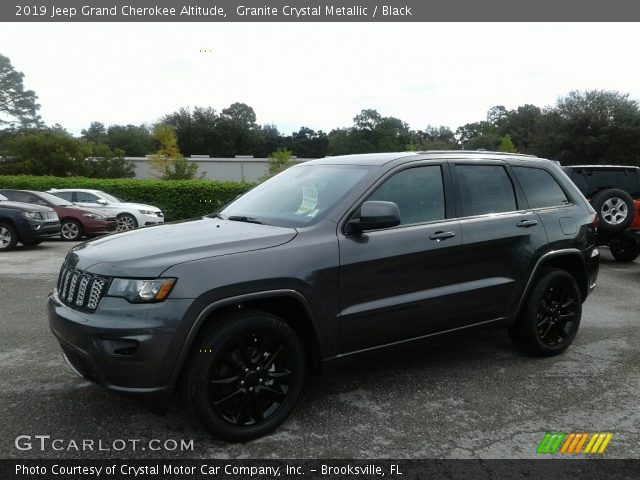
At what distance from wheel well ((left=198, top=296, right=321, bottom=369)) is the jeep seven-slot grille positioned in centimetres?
80

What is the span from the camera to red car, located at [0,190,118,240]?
1460 cm

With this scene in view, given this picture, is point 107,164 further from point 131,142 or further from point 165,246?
point 131,142

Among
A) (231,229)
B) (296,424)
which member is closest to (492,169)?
(231,229)

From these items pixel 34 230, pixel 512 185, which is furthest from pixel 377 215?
pixel 34 230

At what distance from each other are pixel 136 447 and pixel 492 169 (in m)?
3.35

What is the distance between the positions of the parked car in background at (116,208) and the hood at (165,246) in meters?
12.9

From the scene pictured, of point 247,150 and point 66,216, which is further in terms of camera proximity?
point 247,150

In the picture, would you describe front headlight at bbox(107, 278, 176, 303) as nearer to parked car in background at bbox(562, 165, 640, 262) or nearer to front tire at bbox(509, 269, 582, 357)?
front tire at bbox(509, 269, 582, 357)

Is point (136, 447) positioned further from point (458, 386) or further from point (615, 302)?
point (615, 302)

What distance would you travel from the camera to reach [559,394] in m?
4.04

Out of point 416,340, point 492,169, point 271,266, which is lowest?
point 416,340

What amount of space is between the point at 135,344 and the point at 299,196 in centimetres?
167

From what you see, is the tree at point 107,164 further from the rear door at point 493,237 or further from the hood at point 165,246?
the rear door at point 493,237

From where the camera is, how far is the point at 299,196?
13.4 feet
